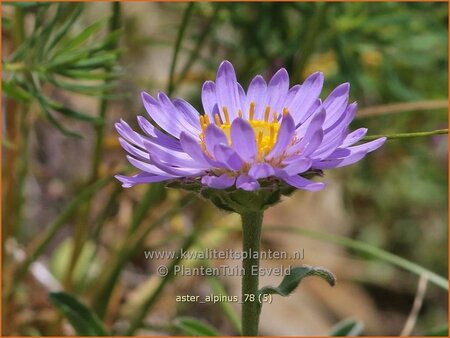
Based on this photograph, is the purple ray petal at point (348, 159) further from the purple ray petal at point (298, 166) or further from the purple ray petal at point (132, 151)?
the purple ray petal at point (132, 151)

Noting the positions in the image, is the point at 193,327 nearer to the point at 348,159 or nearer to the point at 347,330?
the point at 347,330

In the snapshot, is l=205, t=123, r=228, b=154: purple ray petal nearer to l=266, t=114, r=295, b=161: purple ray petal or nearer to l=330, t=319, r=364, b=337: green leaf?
l=266, t=114, r=295, b=161: purple ray petal

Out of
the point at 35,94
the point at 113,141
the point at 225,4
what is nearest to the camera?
the point at 35,94

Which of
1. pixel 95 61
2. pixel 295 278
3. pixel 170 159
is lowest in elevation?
pixel 295 278

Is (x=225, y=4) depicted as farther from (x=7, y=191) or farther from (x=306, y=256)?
(x=306, y=256)

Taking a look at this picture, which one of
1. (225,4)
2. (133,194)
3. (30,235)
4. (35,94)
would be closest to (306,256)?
(133,194)

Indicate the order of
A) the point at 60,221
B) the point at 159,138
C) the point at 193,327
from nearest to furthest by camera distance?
the point at 159,138, the point at 193,327, the point at 60,221

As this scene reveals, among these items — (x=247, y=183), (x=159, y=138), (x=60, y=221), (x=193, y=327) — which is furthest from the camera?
(x=60, y=221)

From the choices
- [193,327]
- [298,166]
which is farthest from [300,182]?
[193,327]
